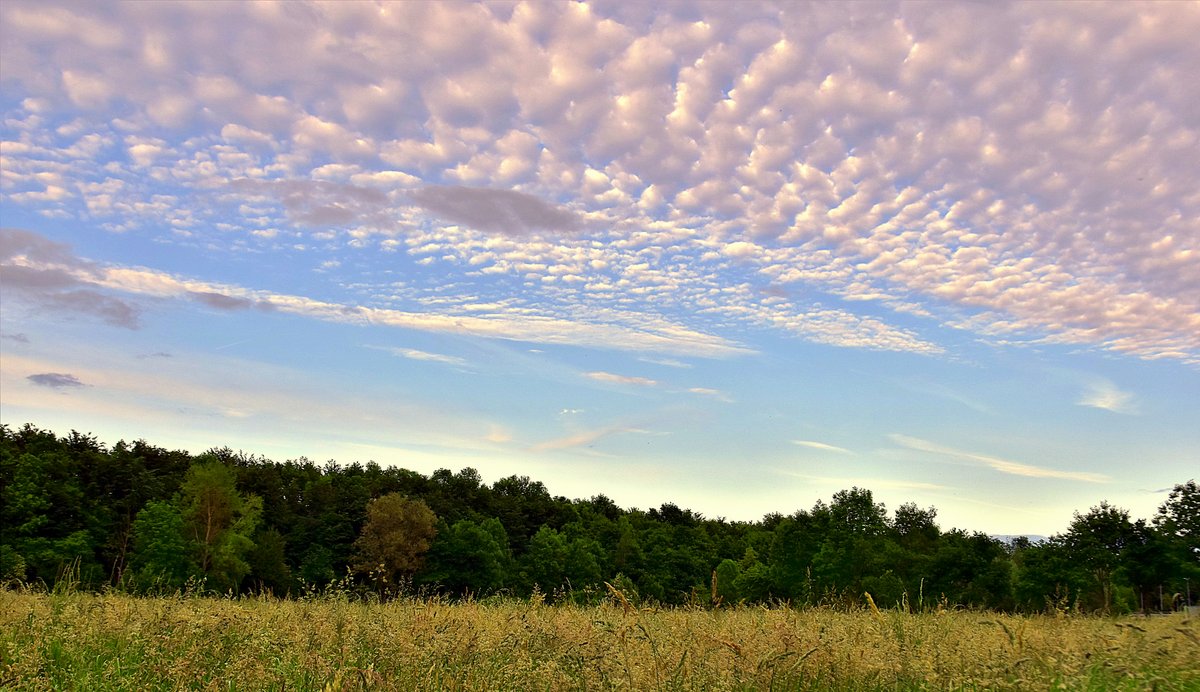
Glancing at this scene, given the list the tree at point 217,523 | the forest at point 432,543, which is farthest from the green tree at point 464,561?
the tree at point 217,523

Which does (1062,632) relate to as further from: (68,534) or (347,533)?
(347,533)

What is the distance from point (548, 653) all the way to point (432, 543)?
8273 cm

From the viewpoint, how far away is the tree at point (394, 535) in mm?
78375

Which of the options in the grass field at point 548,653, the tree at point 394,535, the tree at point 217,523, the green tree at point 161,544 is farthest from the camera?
the tree at point 394,535

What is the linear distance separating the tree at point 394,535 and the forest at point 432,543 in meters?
0.19

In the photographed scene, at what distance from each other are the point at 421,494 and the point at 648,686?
103m

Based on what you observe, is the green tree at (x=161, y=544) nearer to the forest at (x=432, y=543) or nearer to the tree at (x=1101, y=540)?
the forest at (x=432, y=543)

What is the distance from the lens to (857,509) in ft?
238

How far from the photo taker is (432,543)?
85375 millimetres

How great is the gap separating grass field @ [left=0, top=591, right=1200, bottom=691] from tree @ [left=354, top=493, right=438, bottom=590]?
72.3 meters

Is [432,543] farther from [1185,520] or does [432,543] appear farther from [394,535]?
[1185,520]

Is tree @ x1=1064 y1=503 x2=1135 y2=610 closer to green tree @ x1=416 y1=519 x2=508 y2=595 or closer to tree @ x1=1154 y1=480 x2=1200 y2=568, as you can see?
tree @ x1=1154 y1=480 x2=1200 y2=568

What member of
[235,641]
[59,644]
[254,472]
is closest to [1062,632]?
[235,641]

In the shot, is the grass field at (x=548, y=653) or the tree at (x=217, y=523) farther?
the tree at (x=217, y=523)
